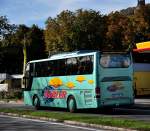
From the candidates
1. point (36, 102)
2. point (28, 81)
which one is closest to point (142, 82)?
point (28, 81)

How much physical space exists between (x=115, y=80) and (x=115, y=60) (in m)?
1.02

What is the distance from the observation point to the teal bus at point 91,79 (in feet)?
78.9

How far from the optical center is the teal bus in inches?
947

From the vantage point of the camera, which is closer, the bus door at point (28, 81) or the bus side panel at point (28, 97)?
the bus door at point (28, 81)

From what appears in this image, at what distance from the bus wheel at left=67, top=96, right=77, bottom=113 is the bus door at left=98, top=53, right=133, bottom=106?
2.24 meters

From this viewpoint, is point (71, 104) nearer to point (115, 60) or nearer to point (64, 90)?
point (64, 90)

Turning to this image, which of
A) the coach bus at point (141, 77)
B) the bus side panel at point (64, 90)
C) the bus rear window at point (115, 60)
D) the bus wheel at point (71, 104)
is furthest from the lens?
the coach bus at point (141, 77)

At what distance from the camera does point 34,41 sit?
9869 cm

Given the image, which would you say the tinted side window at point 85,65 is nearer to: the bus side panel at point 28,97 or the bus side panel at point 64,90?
the bus side panel at point 64,90

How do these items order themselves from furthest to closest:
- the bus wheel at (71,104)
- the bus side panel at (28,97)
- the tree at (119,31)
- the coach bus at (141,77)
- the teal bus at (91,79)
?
the tree at (119,31), the coach bus at (141,77), the bus side panel at (28,97), the bus wheel at (71,104), the teal bus at (91,79)

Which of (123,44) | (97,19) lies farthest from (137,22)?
(97,19)

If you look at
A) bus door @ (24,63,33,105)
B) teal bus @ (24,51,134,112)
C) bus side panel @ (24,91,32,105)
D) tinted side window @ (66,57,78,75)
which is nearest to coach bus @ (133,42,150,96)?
bus side panel @ (24,91,32,105)

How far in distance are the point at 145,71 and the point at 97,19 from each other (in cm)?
3261

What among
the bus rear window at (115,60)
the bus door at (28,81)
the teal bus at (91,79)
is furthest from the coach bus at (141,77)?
the bus rear window at (115,60)
